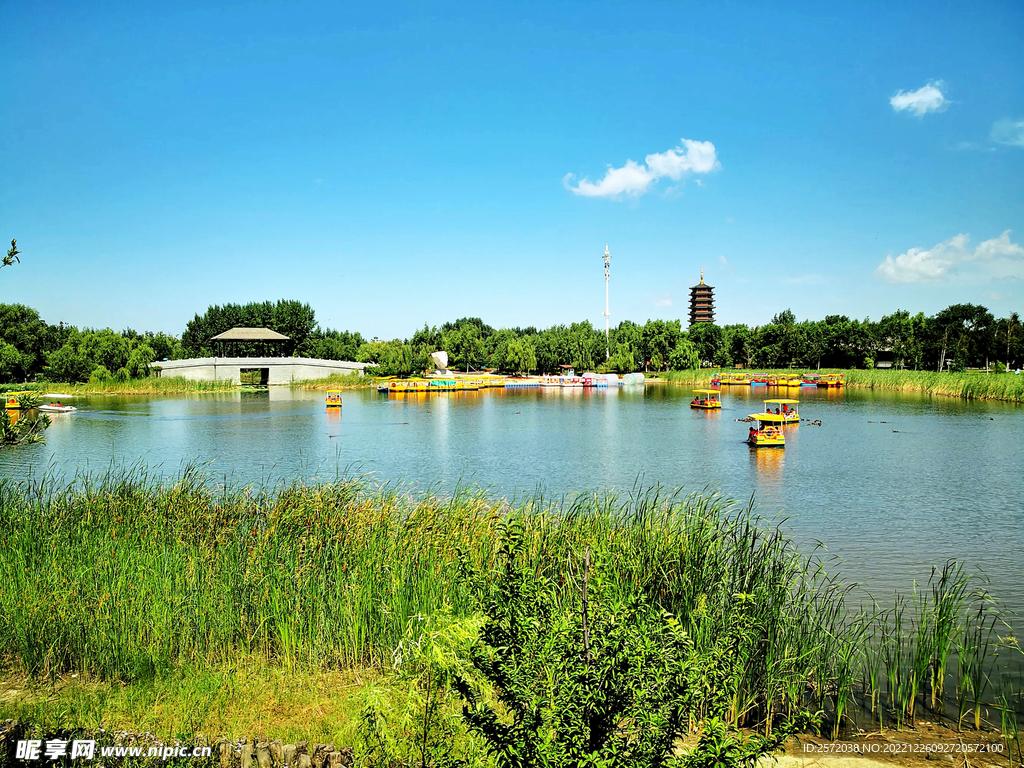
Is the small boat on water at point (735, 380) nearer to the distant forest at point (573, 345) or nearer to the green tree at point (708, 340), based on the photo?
the distant forest at point (573, 345)

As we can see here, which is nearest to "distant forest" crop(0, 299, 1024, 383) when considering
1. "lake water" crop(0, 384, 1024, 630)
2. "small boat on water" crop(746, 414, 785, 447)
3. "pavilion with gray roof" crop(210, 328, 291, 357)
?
"pavilion with gray roof" crop(210, 328, 291, 357)

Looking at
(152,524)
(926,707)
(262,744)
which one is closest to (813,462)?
(926,707)

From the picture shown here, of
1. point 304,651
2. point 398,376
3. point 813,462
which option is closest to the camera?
point 304,651

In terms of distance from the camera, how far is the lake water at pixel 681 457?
13914 mm

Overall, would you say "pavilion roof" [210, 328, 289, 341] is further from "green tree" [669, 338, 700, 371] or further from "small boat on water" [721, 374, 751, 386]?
"small boat on water" [721, 374, 751, 386]

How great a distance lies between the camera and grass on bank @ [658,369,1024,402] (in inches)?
1832

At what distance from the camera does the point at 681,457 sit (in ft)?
83.0

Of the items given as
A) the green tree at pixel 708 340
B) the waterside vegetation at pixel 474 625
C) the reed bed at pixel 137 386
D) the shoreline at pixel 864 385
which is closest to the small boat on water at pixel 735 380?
the shoreline at pixel 864 385

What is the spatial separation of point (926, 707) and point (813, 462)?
19491 millimetres

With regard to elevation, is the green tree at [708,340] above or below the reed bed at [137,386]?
above

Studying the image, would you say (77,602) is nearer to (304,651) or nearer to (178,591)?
(178,591)

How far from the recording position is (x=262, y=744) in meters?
4.11

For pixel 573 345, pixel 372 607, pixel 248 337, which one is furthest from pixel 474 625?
pixel 573 345

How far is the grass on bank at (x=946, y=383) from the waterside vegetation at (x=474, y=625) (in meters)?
47.1
